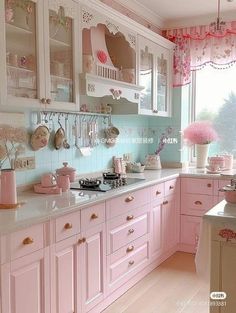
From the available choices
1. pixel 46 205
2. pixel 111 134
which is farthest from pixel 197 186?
pixel 46 205

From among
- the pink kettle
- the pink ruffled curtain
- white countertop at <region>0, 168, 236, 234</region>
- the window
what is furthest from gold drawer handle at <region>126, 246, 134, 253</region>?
the pink ruffled curtain

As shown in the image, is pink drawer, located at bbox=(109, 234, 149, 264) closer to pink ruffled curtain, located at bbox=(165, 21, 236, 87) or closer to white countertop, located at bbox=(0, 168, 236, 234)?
white countertop, located at bbox=(0, 168, 236, 234)

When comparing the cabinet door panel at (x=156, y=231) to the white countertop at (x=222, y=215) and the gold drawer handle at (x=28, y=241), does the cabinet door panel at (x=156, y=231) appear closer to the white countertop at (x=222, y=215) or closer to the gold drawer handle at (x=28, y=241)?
the white countertop at (x=222, y=215)

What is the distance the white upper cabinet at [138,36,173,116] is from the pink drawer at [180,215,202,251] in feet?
3.78

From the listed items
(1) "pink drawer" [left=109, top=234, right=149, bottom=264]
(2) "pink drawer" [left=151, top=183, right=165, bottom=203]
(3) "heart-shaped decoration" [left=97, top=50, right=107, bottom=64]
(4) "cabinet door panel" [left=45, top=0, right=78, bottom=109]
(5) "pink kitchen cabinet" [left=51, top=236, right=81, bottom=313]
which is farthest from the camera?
(2) "pink drawer" [left=151, top=183, right=165, bottom=203]

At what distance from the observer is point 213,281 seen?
1815mm

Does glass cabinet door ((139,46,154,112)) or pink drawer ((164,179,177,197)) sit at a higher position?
glass cabinet door ((139,46,154,112))

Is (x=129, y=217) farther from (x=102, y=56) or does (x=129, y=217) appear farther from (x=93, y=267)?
(x=102, y=56)

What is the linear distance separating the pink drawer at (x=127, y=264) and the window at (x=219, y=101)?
170 centimetres

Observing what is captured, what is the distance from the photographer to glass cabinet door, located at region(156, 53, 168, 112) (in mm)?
3896

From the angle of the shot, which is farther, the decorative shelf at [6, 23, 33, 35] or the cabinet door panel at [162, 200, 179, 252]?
the cabinet door panel at [162, 200, 179, 252]

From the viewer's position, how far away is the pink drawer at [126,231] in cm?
259

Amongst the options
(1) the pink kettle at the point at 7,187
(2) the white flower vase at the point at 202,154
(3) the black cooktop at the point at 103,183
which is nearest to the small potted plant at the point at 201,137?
(2) the white flower vase at the point at 202,154

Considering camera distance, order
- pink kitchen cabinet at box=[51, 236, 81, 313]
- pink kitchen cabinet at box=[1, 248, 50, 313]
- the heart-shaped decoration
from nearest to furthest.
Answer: pink kitchen cabinet at box=[1, 248, 50, 313] < pink kitchen cabinet at box=[51, 236, 81, 313] < the heart-shaped decoration
